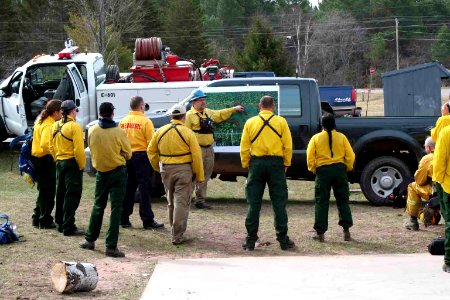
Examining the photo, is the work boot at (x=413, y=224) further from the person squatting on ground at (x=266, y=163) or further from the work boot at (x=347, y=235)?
the person squatting on ground at (x=266, y=163)

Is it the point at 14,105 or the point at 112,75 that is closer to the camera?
the point at 112,75

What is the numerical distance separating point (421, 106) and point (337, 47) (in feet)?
151

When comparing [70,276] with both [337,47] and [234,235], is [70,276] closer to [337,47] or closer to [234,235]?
[234,235]

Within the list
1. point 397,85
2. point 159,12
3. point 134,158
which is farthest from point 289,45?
point 134,158

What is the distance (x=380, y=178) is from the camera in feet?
45.6

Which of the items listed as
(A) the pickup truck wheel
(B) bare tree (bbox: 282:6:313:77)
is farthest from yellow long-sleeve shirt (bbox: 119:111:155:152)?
(B) bare tree (bbox: 282:6:313:77)

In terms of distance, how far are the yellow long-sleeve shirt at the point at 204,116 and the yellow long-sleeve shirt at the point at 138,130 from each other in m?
1.25

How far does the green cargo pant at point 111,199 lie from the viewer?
32.2 feet

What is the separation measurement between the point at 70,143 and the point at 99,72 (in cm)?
896

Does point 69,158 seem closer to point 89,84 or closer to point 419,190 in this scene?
point 419,190

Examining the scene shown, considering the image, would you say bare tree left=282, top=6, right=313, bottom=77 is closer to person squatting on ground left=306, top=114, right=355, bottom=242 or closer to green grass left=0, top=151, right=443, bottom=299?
green grass left=0, top=151, right=443, bottom=299

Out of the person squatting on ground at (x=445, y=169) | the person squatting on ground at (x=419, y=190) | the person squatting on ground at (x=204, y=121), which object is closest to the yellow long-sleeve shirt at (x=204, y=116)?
the person squatting on ground at (x=204, y=121)

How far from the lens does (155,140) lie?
1065 cm

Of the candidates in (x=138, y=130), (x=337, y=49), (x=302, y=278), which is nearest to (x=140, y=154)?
(x=138, y=130)
